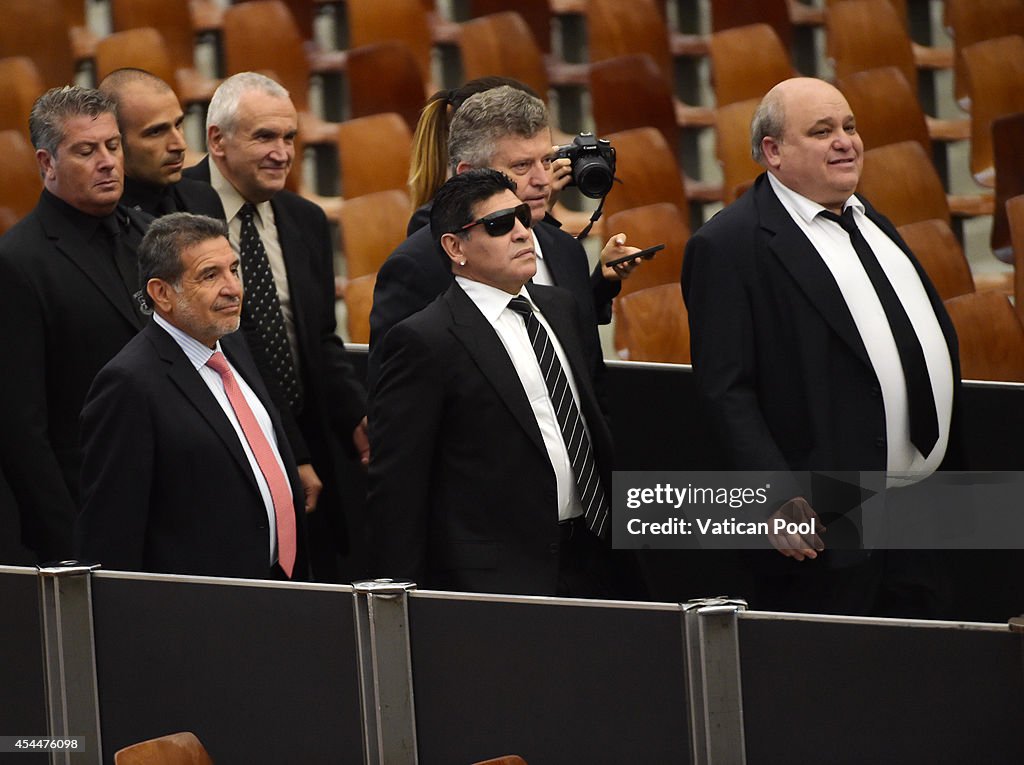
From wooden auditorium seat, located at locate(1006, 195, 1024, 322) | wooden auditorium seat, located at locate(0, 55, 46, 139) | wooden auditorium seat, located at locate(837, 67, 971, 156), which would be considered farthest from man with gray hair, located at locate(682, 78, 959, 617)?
wooden auditorium seat, located at locate(0, 55, 46, 139)

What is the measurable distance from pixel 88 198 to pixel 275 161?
0.98 ft

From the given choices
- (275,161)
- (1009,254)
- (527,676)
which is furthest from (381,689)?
(1009,254)

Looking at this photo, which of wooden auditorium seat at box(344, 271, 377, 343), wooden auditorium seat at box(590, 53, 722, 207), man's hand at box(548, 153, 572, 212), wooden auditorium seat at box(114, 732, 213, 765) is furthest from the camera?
wooden auditorium seat at box(590, 53, 722, 207)

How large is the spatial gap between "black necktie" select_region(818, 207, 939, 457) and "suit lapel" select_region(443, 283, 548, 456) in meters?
0.43

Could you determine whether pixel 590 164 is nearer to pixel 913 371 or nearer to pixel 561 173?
pixel 561 173

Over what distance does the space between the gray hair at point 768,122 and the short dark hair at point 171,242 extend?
654 millimetres

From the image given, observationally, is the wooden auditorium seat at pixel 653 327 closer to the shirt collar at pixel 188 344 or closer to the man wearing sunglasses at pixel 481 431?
the man wearing sunglasses at pixel 481 431

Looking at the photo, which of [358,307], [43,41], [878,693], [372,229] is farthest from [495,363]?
[43,41]

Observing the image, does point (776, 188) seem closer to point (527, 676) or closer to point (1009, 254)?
point (527, 676)

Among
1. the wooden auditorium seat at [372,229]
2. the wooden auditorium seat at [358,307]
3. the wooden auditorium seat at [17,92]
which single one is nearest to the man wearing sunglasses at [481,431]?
the wooden auditorium seat at [358,307]

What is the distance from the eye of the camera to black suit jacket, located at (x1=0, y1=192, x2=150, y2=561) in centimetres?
187

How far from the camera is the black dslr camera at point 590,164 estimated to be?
200cm

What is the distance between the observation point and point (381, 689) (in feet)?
4.45

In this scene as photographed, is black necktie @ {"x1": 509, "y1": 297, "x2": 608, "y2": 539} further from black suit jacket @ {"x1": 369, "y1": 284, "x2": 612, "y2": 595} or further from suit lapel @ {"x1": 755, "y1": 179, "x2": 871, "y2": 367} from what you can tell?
suit lapel @ {"x1": 755, "y1": 179, "x2": 871, "y2": 367}
